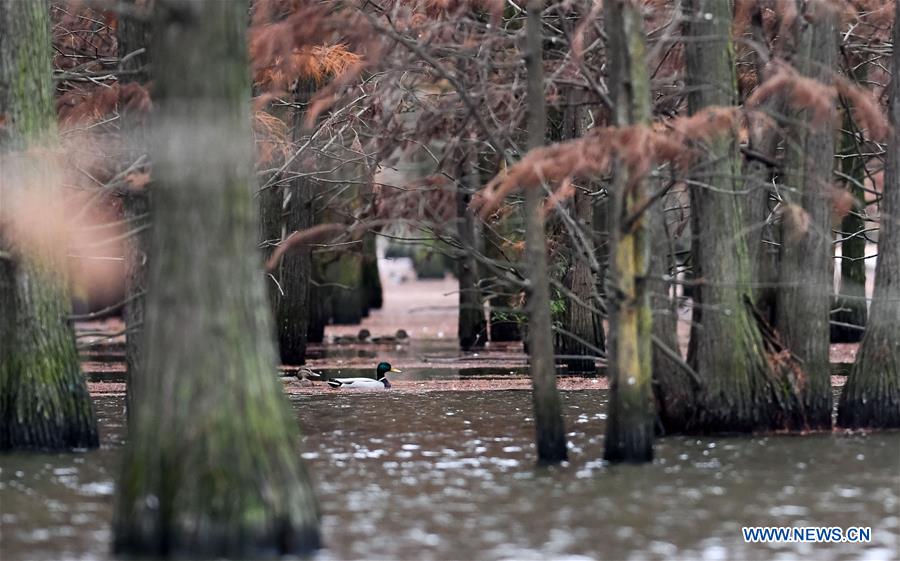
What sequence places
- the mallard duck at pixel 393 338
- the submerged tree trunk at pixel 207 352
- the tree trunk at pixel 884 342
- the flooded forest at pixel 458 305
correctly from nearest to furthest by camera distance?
the submerged tree trunk at pixel 207 352 < the flooded forest at pixel 458 305 < the tree trunk at pixel 884 342 < the mallard duck at pixel 393 338

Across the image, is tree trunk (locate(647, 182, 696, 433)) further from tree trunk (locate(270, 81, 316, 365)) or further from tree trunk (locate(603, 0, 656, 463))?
tree trunk (locate(270, 81, 316, 365))

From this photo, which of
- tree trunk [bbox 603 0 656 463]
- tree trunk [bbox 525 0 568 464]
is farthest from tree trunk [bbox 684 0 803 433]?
tree trunk [bbox 525 0 568 464]

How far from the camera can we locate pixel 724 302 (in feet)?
50.8

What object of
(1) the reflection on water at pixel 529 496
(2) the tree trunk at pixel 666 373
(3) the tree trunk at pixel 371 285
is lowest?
(1) the reflection on water at pixel 529 496

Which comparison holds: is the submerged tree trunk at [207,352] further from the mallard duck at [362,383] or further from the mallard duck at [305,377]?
the mallard duck at [305,377]

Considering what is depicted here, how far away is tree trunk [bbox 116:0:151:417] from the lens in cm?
1616

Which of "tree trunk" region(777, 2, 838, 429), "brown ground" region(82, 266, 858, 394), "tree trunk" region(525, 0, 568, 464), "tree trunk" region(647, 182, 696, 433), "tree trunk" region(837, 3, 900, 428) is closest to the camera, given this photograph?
"tree trunk" region(525, 0, 568, 464)

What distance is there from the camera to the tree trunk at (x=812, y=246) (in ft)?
51.2

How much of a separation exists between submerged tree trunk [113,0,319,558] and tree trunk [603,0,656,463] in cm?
414

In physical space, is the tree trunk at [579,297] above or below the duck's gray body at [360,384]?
above

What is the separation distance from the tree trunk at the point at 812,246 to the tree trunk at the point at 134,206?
7251mm

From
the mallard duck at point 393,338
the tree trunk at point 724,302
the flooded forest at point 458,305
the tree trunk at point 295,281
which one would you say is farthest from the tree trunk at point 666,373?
the mallard duck at point 393,338

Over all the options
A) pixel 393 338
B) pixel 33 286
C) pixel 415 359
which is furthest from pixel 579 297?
pixel 393 338

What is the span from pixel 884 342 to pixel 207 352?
359 inches
